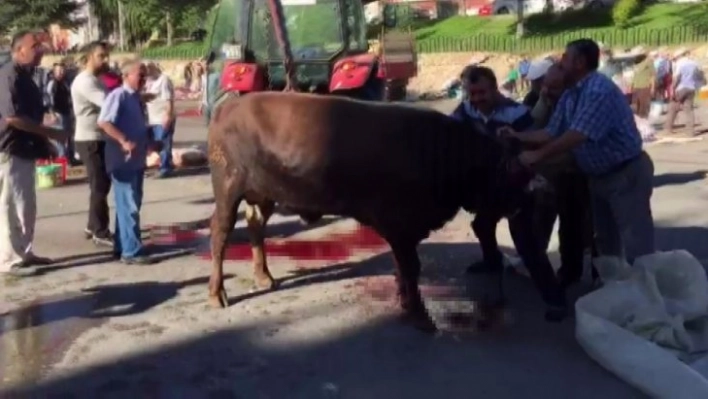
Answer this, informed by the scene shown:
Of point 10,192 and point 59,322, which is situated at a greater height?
point 10,192

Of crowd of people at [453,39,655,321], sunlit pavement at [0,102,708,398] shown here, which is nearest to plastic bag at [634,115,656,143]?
sunlit pavement at [0,102,708,398]

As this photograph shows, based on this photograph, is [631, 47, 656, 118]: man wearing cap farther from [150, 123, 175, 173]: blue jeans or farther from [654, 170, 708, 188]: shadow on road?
[150, 123, 175, 173]: blue jeans

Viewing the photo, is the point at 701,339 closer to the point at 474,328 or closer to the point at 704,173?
the point at 474,328

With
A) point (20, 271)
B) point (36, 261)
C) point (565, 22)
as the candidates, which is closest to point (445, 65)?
point (565, 22)

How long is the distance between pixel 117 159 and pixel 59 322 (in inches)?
75.7

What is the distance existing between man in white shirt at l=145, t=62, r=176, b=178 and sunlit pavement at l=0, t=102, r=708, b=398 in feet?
15.4

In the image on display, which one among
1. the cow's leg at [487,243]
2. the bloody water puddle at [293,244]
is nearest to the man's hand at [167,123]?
the bloody water puddle at [293,244]

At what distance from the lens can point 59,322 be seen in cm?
762

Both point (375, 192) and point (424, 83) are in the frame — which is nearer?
point (375, 192)

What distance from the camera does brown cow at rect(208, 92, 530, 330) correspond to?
719cm

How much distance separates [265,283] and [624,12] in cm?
3774

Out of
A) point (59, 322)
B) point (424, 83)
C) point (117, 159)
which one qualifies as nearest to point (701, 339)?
point (59, 322)

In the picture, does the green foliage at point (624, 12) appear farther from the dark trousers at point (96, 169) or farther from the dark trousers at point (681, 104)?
the dark trousers at point (96, 169)

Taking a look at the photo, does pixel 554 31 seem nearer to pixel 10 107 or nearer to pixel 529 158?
pixel 10 107
